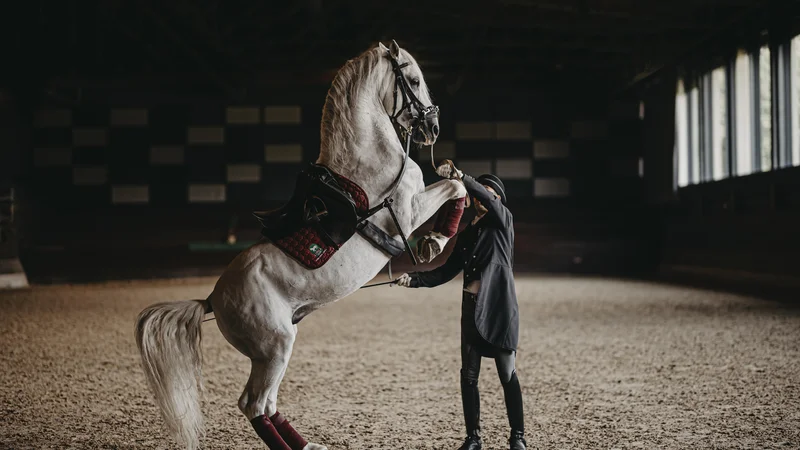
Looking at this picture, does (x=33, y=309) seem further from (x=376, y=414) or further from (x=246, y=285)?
(x=246, y=285)

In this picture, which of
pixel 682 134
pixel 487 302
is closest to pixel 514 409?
pixel 487 302

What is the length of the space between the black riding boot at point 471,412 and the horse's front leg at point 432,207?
580 mm

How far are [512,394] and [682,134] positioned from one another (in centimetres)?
1087

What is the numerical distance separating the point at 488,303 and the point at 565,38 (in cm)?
915

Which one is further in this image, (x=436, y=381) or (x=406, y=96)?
(x=436, y=381)

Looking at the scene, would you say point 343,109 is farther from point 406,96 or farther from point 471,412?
point 471,412

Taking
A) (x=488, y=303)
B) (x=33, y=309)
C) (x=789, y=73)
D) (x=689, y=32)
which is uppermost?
(x=689, y=32)

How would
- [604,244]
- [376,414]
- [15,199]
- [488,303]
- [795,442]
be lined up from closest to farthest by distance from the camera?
[488,303] < [795,442] < [376,414] < [15,199] < [604,244]

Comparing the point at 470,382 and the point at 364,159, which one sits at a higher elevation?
the point at 364,159

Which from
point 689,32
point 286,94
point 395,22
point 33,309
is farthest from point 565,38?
point 33,309

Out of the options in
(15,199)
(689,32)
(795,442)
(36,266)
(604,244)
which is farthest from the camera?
(604,244)

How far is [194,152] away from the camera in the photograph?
13.0m

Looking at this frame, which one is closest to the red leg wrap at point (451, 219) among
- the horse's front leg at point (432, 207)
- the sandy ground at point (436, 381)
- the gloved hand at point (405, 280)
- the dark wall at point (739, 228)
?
the horse's front leg at point (432, 207)

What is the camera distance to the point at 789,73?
8594mm
